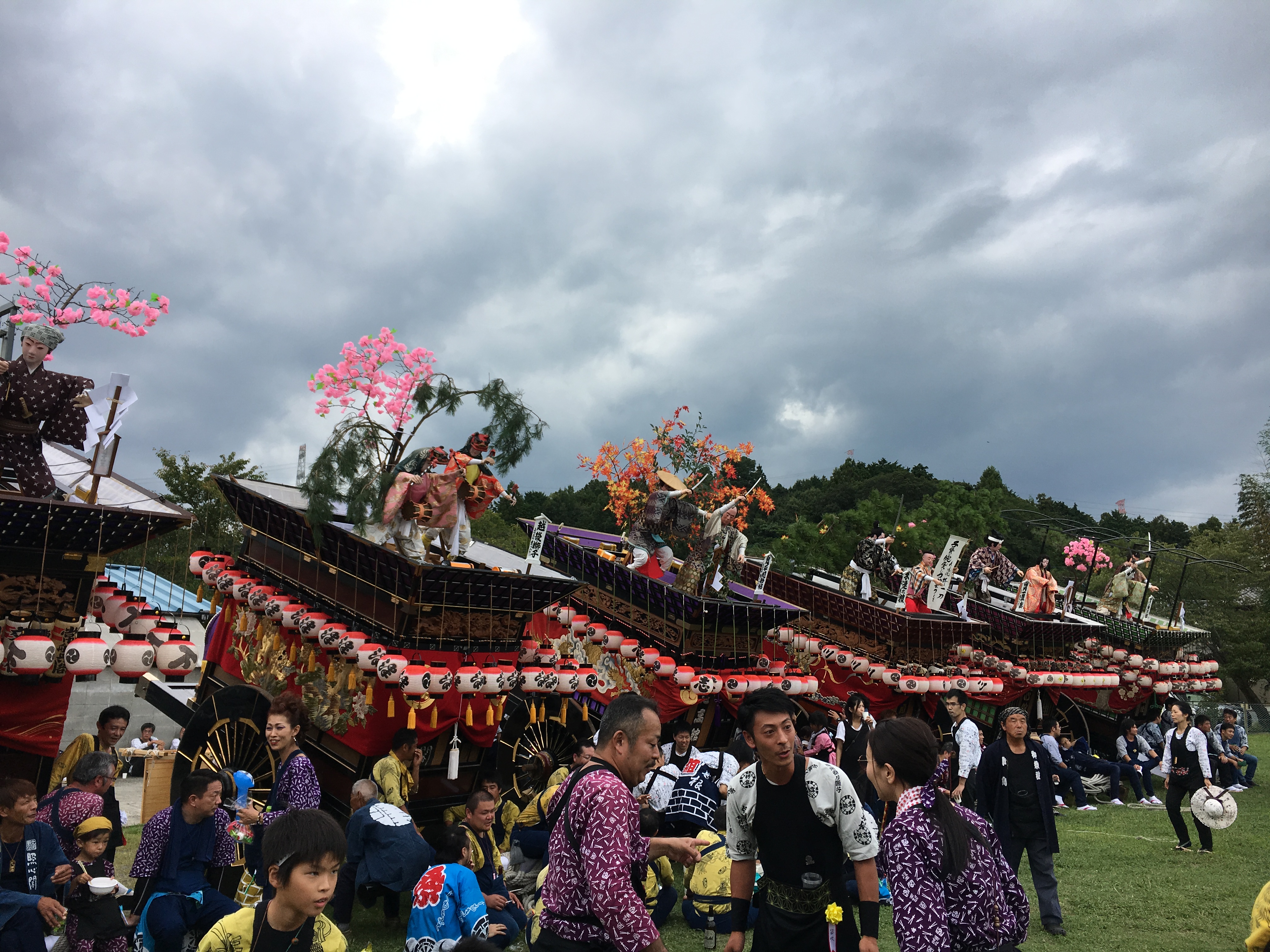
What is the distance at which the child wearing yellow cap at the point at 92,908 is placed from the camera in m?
4.59

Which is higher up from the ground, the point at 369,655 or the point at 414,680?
the point at 369,655

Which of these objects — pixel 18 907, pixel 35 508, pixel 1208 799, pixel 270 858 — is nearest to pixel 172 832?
pixel 18 907

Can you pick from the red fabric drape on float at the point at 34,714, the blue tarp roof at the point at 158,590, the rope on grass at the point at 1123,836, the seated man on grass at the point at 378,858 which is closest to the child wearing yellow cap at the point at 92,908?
the seated man on grass at the point at 378,858

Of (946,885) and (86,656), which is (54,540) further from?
(946,885)

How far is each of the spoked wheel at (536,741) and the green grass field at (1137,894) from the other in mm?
3042

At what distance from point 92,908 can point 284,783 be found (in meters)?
1.30

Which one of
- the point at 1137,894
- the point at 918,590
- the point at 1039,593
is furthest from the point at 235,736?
the point at 1039,593

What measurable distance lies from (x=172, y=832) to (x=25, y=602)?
133 inches

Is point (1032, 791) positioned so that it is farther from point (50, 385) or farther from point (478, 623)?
point (50, 385)

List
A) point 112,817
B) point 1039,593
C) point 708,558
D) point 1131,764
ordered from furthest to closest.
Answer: point 1039,593, point 1131,764, point 708,558, point 112,817

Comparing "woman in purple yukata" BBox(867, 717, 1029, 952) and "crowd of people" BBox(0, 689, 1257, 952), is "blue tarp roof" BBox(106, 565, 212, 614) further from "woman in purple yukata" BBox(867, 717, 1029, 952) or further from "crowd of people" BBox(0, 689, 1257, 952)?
"woman in purple yukata" BBox(867, 717, 1029, 952)

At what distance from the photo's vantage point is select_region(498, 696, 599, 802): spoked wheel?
10766 mm

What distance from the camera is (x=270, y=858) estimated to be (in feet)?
10.4

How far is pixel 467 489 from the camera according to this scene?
32.9ft
